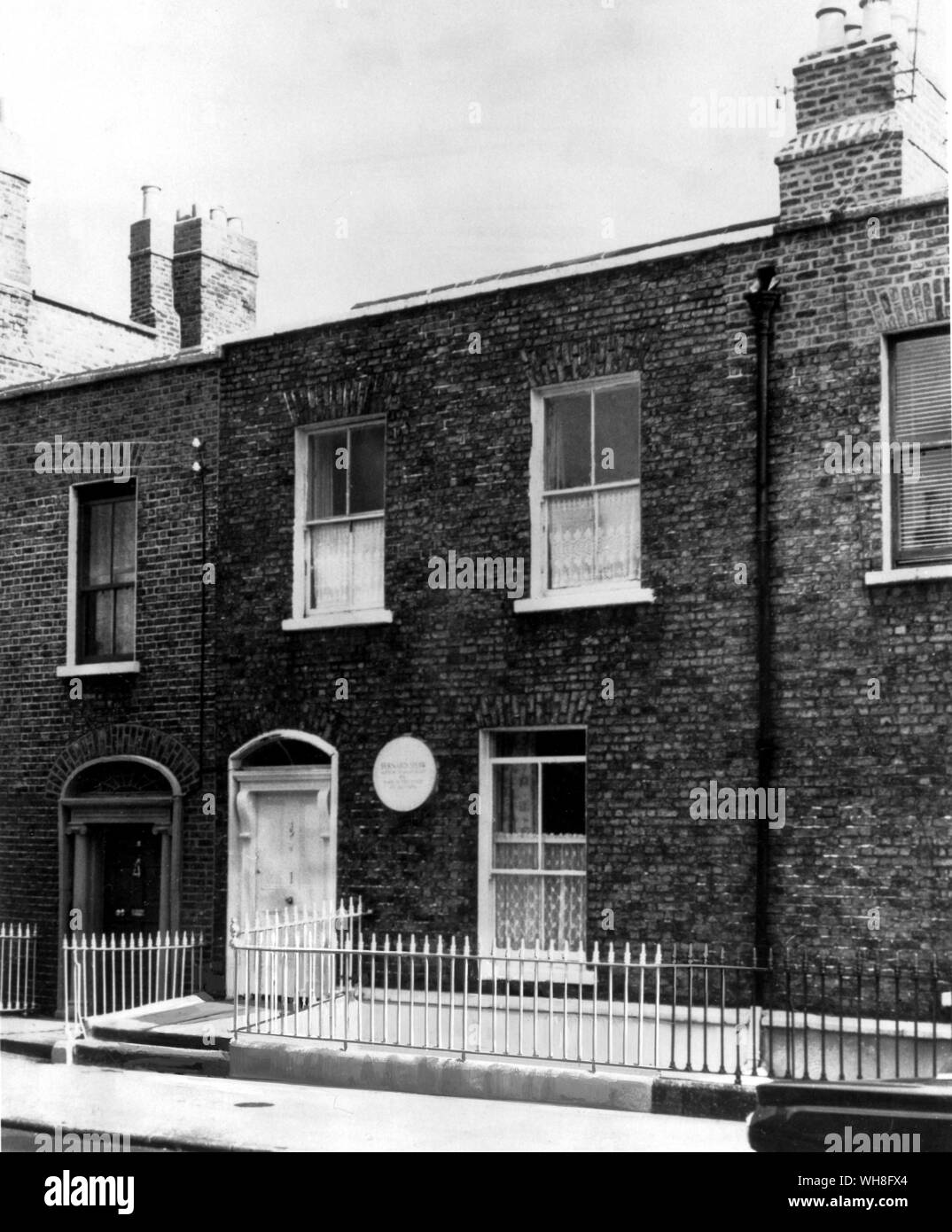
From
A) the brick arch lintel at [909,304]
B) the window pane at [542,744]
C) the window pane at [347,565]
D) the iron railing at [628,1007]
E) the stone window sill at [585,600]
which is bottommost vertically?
the iron railing at [628,1007]

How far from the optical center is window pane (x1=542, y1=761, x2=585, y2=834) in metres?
13.7

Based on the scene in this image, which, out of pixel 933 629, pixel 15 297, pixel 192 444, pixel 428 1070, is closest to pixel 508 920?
pixel 428 1070

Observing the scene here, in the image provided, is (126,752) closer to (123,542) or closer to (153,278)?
(123,542)

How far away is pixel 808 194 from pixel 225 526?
6.49 metres

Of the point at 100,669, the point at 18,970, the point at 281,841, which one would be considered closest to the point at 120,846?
the point at 18,970

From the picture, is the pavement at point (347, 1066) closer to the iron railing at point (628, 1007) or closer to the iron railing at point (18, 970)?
the iron railing at point (628, 1007)

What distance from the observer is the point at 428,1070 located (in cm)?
1177

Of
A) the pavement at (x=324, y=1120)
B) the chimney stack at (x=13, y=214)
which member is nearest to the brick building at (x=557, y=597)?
the pavement at (x=324, y=1120)

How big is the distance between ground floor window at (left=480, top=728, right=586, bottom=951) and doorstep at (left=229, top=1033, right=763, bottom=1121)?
75.8 inches

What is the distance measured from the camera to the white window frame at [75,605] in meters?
16.0

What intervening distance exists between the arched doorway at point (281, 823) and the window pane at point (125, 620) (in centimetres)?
185

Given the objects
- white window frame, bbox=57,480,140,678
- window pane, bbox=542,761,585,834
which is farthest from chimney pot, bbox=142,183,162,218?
window pane, bbox=542,761,585,834

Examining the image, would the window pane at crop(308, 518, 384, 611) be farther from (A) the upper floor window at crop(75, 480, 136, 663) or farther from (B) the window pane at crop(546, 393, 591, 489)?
(A) the upper floor window at crop(75, 480, 136, 663)
